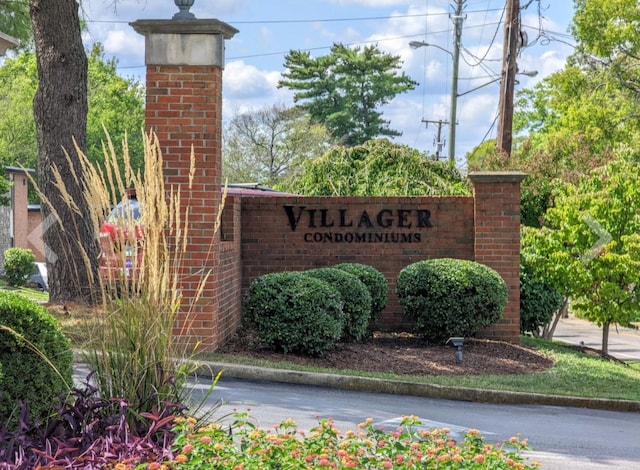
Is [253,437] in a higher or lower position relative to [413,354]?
higher

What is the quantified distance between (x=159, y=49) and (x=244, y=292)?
4.16 meters

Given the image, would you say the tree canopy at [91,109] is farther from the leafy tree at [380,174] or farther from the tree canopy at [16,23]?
the leafy tree at [380,174]

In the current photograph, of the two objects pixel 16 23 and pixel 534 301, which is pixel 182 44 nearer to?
pixel 534 301

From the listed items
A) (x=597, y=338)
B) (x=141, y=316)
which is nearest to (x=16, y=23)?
(x=597, y=338)

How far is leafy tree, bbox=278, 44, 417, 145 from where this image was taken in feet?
199

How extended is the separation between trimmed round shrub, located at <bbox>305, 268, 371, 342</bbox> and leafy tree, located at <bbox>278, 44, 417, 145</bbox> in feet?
159

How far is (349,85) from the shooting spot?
201 feet

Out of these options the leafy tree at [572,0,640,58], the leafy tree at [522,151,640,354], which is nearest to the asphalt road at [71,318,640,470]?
the leafy tree at [522,151,640,354]

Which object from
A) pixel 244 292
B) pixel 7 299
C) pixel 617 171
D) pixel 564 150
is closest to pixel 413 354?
pixel 244 292

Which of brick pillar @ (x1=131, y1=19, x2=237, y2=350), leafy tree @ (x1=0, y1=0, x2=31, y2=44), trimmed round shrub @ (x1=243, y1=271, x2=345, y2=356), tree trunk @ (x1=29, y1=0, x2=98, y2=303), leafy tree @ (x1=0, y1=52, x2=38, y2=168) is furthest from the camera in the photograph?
leafy tree @ (x1=0, y1=52, x2=38, y2=168)

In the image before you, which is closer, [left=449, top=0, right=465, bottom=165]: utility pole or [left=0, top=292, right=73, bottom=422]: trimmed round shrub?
[left=0, top=292, right=73, bottom=422]: trimmed round shrub

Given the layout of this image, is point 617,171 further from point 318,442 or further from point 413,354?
point 318,442

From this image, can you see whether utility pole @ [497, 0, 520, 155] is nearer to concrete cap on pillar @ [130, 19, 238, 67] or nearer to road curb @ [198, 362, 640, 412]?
concrete cap on pillar @ [130, 19, 238, 67]

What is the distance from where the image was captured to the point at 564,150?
2170cm
